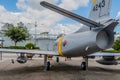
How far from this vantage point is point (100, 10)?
11461 mm

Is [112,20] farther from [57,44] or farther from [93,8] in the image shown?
[57,44]

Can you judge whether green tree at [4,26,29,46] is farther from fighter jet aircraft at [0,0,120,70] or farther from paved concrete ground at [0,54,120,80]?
fighter jet aircraft at [0,0,120,70]

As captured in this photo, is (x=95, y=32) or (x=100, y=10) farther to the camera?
(x=100, y=10)

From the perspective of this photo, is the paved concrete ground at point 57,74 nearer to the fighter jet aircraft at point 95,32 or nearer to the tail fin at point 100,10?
the fighter jet aircraft at point 95,32

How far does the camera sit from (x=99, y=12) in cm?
1153

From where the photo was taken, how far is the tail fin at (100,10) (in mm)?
10916

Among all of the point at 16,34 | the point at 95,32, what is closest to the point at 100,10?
the point at 95,32

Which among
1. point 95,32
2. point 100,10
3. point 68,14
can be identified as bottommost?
point 95,32

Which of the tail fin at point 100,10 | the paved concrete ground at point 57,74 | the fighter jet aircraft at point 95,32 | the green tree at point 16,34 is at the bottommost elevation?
the paved concrete ground at point 57,74

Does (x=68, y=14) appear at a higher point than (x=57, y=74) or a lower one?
higher

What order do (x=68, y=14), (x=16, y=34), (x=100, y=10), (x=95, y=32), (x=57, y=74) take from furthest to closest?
(x=16, y=34)
(x=57, y=74)
(x=100, y=10)
(x=95, y=32)
(x=68, y=14)

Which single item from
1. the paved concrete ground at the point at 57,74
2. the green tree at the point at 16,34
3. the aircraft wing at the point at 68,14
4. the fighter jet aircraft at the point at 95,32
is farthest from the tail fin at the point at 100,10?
the green tree at the point at 16,34

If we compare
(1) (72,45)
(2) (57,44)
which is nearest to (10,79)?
(1) (72,45)

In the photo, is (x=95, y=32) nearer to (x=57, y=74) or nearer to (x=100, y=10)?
(x=100, y=10)
